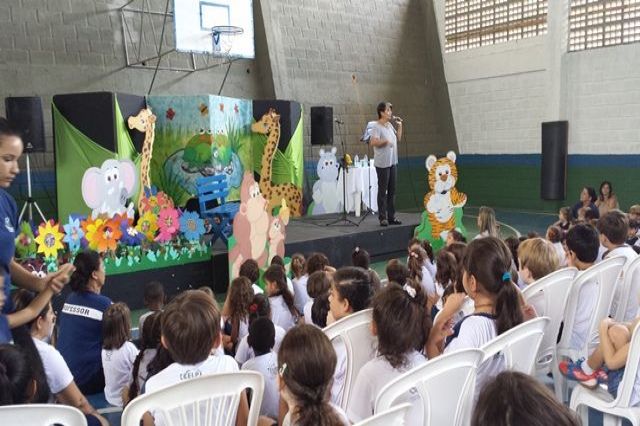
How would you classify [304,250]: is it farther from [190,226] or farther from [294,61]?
[294,61]

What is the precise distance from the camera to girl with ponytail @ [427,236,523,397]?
1.83 m

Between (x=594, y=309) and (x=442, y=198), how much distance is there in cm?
348

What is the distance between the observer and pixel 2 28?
6.48 metres

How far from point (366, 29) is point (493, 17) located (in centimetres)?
237

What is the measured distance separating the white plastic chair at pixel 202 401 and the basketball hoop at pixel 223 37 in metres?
6.51

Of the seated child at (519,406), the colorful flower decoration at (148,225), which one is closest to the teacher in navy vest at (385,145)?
the colorful flower decoration at (148,225)

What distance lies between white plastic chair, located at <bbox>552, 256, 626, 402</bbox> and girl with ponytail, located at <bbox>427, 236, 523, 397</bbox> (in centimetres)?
69

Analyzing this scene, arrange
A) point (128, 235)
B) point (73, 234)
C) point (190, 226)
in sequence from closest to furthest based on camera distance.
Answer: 1. point (73, 234)
2. point (128, 235)
3. point (190, 226)

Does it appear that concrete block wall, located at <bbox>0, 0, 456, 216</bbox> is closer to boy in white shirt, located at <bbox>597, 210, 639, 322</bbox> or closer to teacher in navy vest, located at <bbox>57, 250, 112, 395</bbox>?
teacher in navy vest, located at <bbox>57, 250, 112, 395</bbox>

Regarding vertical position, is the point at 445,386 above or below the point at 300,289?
above

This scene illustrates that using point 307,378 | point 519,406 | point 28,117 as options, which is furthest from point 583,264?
point 28,117

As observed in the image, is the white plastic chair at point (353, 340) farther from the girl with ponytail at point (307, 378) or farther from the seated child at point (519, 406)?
the seated child at point (519, 406)

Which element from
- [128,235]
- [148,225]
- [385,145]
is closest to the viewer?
[128,235]

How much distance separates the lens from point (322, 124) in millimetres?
8328
